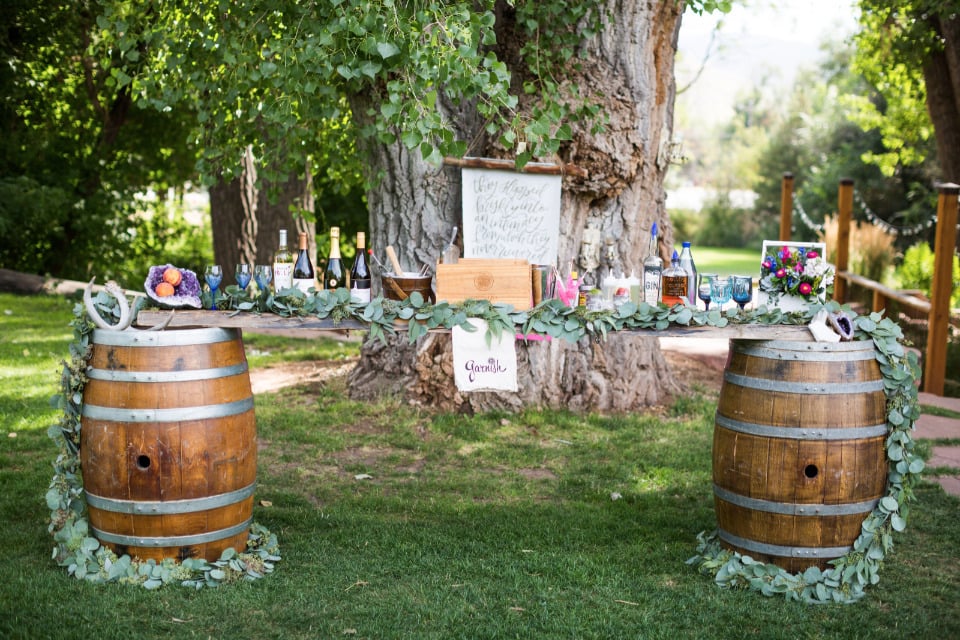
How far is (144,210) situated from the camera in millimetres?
14578

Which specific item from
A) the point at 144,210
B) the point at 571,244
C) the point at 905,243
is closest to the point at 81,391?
the point at 571,244

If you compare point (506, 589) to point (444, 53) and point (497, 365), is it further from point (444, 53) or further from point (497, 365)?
point (444, 53)

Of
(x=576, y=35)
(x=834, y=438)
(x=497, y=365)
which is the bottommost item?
(x=834, y=438)

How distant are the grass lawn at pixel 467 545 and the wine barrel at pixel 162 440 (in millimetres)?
241

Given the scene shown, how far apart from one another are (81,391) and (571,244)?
3794 mm

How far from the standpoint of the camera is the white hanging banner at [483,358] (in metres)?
3.59

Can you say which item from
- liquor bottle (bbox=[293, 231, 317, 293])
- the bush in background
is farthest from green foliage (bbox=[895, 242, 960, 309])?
liquor bottle (bbox=[293, 231, 317, 293])

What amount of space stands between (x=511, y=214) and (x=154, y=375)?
333cm

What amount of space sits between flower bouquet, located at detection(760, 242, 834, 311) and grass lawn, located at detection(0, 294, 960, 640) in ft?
3.96

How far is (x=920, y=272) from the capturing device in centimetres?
1361

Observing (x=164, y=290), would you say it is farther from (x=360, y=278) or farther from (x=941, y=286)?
(x=941, y=286)

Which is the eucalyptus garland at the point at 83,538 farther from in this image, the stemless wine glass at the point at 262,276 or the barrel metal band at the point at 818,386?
the barrel metal band at the point at 818,386

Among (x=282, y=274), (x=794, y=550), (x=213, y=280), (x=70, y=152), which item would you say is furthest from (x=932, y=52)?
(x=70, y=152)

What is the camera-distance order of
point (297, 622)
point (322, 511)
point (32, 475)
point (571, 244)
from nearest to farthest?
point (297, 622)
point (322, 511)
point (32, 475)
point (571, 244)
